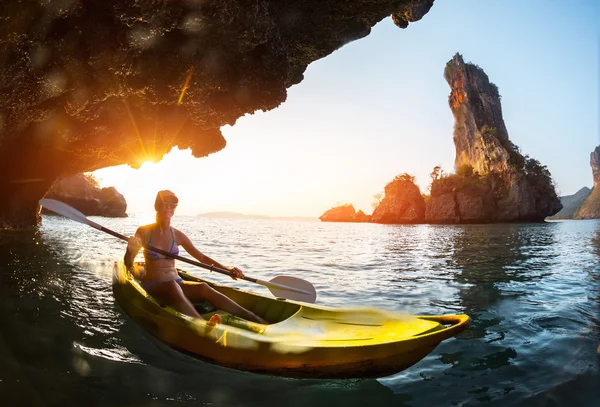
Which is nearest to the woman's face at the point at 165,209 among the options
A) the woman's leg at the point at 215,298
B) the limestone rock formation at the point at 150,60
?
the woman's leg at the point at 215,298

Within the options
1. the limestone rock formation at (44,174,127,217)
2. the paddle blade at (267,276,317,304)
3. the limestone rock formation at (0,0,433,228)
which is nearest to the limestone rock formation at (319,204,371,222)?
the limestone rock formation at (44,174,127,217)

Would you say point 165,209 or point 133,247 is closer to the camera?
point 165,209

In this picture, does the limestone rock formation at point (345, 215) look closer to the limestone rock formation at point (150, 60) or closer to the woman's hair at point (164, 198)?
the limestone rock formation at point (150, 60)

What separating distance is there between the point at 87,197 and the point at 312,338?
46.7 metres

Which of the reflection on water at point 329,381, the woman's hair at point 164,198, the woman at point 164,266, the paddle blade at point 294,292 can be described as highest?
the woman's hair at point 164,198

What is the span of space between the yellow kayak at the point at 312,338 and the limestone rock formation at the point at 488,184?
5955cm

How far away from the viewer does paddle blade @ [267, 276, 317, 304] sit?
19.0 ft

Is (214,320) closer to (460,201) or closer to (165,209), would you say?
(165,209)

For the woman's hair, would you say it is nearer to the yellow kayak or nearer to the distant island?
the yellow kayak

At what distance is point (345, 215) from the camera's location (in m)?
98.5

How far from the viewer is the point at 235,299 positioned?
547 cm

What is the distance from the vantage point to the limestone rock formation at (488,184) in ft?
188

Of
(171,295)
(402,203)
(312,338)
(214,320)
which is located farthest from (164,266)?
(402,203)

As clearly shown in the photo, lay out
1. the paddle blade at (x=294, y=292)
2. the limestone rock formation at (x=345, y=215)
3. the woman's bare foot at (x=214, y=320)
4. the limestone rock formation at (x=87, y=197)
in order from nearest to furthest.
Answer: the woman's bare foot at (x=214, y=320) < the paddle blade at (x=294, y=292) < the limestone rock formation at (x=87, y=197) < the limestone rock formation at (x=345, y=215)
